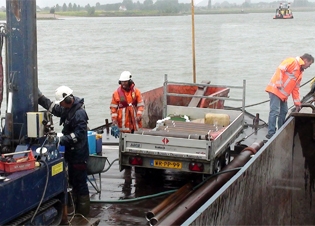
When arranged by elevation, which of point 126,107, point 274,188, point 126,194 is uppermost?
point 126,107

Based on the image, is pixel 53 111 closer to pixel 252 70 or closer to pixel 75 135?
pixel 75 135

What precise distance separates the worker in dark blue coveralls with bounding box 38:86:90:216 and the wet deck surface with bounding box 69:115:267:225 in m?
0.31

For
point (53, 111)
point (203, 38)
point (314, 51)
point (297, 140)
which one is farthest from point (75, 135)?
point (203, 38)

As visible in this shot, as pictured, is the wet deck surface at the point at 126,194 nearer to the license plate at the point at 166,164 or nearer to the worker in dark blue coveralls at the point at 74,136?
the worker in dark blue coveralls at the point at 74,136

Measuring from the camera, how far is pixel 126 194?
7.29 m

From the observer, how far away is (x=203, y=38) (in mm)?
44156

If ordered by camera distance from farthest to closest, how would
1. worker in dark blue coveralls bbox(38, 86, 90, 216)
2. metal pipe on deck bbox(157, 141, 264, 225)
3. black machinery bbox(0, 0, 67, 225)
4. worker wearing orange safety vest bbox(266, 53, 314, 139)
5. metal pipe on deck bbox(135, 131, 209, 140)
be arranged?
worker wearing orange safety vest bbox(266, 53, 314, 139) < metal pipe on deck bbox(135, 131, 209, 140) < worker in dark blue coveralls bbox(38, 86, 90, 216) < metal pipe on deck bbox(157, 141, 264, 225) < black machinery bbox(0, 0, 67, 225)

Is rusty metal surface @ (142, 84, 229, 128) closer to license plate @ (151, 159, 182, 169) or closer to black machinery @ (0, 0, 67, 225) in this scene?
license plate @ (151, 159, 182, 169)

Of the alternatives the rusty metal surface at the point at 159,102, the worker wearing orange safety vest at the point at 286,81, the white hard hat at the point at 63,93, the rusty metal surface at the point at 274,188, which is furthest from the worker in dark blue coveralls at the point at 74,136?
the worker wearing orange safety vest at the point at 286,81

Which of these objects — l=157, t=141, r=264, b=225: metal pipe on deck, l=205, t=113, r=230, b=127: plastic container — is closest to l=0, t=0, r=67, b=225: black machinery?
l=157, t=141, r=264, b=225: metal pipe on deck

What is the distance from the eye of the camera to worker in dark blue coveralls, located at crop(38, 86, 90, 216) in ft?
19.6

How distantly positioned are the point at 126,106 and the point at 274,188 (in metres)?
2.89

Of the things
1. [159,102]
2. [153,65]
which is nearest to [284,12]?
[153,65]

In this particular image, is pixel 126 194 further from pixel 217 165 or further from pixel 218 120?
pixel 218 120
